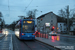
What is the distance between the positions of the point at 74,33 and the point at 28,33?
25709mm

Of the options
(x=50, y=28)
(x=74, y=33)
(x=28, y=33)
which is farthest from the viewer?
(x=50, y=28)

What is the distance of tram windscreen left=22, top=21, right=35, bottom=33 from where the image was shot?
17539 millimetres

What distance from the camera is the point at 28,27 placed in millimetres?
17641

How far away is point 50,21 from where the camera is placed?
68312mm

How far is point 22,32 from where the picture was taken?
57.1 feet

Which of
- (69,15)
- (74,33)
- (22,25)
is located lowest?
(74,33)

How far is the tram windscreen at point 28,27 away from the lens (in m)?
17.5

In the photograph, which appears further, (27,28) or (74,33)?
(74,33)

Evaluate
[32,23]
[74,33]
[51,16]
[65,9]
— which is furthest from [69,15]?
[32,23]

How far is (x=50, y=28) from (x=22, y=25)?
51.1 meters

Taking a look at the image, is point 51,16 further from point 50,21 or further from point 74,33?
point 74,33

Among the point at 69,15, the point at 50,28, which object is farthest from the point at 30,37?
the point at 50,28

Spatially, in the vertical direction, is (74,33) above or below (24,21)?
below

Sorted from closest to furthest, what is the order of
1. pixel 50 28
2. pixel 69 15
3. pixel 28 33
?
pixel 28 33 < pixel 69 15 < pixel 50 28
